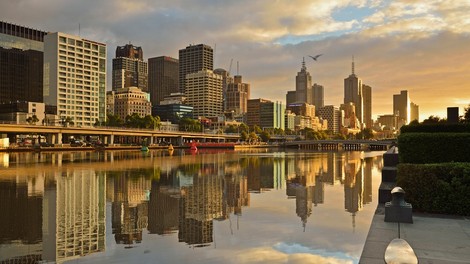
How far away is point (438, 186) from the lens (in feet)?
49.4

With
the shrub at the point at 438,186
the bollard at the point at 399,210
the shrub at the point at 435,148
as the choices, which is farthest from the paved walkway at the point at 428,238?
the shrub at the point at 435,148

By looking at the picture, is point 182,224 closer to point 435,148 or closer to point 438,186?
point 438,186

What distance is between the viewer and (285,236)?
47.3ft

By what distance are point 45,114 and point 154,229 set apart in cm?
19185

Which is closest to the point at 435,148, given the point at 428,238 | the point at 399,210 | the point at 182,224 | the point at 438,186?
the point at 438,186

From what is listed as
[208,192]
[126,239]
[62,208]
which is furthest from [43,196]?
[126,239]

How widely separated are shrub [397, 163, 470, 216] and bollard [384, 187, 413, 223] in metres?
1.95

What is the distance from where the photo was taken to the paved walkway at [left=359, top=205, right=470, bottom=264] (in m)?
9.93

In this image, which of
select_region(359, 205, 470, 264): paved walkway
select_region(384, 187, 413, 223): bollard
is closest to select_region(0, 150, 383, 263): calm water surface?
select_region(359, 205, 470, 264): paved walkway

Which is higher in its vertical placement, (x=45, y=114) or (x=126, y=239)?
(x=45, y=114)

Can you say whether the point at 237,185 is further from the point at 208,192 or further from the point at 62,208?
the point at 62,208

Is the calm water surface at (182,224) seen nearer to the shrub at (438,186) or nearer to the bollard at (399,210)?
the bollard at (399,210)

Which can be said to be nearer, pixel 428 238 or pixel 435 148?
pixel 428 238

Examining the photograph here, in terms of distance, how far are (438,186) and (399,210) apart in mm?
2386
